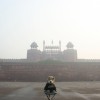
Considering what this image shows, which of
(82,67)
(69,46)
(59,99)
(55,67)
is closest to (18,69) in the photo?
(55,67)

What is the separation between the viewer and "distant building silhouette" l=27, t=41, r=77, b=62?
237 ft

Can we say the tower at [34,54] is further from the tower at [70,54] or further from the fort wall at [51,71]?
the fort wall at [51,71]

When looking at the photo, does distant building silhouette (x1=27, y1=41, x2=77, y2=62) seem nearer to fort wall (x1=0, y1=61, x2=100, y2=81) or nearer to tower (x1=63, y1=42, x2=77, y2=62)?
tower (x1=63, y1=42, x2=77, y2=62)

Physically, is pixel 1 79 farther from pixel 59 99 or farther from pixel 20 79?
pixel 59 99

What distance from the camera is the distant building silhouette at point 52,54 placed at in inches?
2847

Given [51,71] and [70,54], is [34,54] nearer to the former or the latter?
[70,54]

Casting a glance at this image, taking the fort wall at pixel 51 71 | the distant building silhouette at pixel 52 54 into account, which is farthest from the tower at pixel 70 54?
the fort wall at pixel 51 71

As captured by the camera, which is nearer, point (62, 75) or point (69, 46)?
point (62, 75)

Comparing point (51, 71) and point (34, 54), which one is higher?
point (34, 54)

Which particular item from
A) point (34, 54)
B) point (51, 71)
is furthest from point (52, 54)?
point (51, 71)

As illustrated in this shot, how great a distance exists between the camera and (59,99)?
460 inches

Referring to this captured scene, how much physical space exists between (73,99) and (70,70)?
94.7 ft

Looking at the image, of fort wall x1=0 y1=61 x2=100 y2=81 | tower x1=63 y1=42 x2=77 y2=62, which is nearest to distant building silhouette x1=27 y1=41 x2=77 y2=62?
tower x1=63 y1=42 x2=77 y2=62

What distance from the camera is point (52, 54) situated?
73812 millimetres
